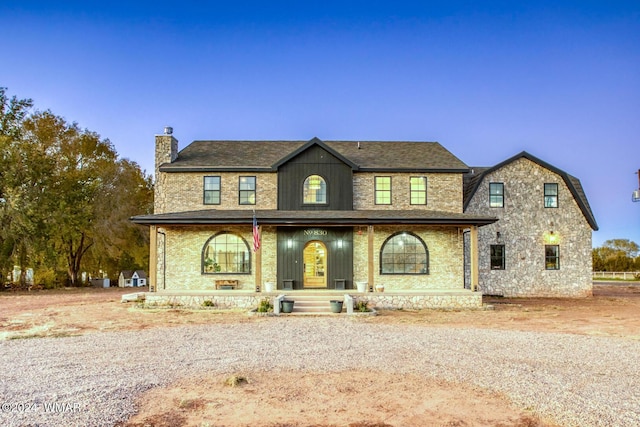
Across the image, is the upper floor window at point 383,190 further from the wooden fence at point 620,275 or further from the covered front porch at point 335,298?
the wooden fence at point 620,275

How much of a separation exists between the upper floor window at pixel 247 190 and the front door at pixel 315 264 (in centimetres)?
321

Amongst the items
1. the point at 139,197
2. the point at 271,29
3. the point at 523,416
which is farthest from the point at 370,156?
the point at 139,197

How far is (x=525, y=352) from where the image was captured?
9531mm

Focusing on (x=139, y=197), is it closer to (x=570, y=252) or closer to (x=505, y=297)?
(x=505, y=297)

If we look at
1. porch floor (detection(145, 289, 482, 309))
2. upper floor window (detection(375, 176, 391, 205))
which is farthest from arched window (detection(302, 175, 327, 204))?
porch floor (detection(145, 289, 482, 309))

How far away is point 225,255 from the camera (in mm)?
19672

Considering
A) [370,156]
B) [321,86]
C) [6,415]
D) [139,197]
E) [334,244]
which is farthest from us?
Answer: [139,197]

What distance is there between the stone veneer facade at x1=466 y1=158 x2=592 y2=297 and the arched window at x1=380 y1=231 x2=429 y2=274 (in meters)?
4.38

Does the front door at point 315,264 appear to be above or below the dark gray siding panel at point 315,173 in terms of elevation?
below

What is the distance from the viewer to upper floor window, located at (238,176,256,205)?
67.1 ft

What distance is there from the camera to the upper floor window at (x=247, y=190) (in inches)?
805

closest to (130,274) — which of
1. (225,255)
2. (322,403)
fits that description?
(225,255)

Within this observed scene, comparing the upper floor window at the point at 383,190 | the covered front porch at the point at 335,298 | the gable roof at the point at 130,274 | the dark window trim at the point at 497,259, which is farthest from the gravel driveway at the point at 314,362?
the gable roof at the point at 130,274

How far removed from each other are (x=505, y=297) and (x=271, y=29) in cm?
1680
